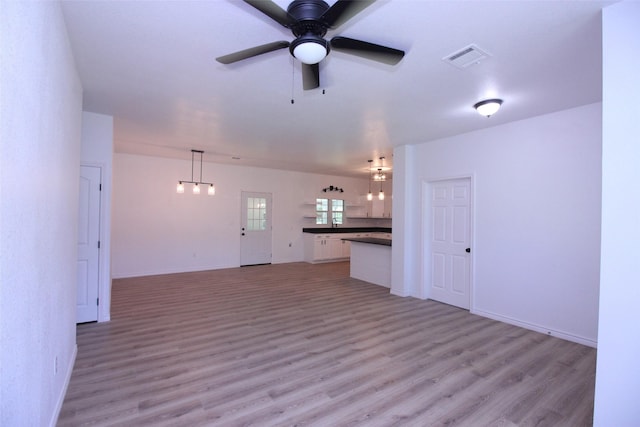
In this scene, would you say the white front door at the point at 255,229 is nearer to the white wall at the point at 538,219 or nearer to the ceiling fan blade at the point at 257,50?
the white wall at the point at 538,219

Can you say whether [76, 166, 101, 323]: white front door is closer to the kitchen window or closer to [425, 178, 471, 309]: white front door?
[425, 178, 471, 309]: white front door

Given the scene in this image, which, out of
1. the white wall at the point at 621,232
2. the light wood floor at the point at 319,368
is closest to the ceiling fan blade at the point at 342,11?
the white wall at the point at 621,232

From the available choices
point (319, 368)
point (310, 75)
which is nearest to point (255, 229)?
point (319, 368)

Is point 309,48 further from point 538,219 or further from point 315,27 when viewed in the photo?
point 538,219

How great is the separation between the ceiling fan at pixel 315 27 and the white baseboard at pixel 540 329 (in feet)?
12.6

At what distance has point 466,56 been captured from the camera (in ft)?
8.11

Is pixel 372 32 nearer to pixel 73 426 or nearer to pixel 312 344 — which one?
pixel 312 344

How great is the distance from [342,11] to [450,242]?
4.24 metres

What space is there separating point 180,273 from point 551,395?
22.8 feet

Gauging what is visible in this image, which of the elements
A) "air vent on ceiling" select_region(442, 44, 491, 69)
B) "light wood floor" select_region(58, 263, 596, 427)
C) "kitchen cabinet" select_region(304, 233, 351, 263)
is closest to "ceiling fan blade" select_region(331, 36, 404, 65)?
"air vent on ceiling" select_region(442, 44, 491, 69)

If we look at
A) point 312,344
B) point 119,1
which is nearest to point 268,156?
point 312,344

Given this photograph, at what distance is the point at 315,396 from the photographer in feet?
8.02

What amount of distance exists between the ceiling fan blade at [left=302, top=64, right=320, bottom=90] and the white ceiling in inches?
10.8

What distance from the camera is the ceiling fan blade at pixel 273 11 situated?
5.12 ft
